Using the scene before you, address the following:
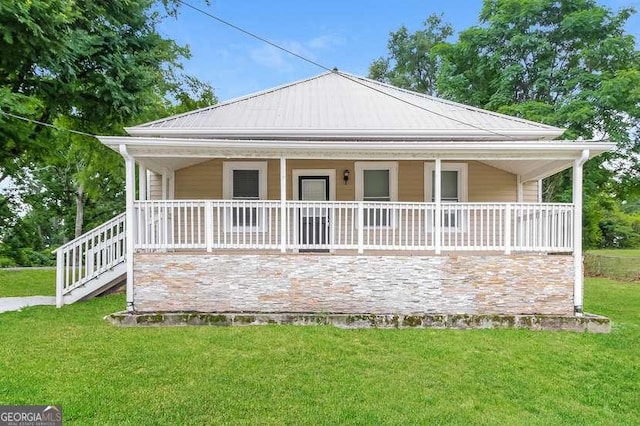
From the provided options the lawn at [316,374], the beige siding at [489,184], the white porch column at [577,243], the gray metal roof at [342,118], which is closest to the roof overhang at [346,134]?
the gray metal roof at [342,118]

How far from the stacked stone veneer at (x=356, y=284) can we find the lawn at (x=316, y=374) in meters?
0.61

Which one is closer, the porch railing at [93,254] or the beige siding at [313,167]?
the porch railing at [93,254]

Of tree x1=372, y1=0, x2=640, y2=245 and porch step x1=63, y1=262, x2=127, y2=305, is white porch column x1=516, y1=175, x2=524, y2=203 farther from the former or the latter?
porch step x1=63, y1=262, x2=127, y2=305

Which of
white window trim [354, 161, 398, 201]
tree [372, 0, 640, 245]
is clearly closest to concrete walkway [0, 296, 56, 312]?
white window trim [354, 161, 398, 201]

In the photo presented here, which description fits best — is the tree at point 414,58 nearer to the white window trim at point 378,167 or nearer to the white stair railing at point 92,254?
the white window trim at point 378,167

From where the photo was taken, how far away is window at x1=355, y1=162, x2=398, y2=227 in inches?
375

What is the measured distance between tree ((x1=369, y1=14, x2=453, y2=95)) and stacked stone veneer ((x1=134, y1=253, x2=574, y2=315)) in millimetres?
23322

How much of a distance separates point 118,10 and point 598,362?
13.0 meters

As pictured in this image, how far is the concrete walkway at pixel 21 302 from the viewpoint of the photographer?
26.6 feet

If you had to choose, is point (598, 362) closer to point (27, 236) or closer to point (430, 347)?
point (430, 347)

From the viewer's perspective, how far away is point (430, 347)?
5871mm

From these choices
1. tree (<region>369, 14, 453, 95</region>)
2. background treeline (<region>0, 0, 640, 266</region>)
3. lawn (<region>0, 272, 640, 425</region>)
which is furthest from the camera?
tree (<region>369, 14, 453, 95</region>)

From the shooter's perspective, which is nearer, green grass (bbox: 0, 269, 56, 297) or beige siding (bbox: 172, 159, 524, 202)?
beige siding (bbox: 172, 159, 524, 202)

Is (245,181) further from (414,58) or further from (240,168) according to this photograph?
(414,58)
